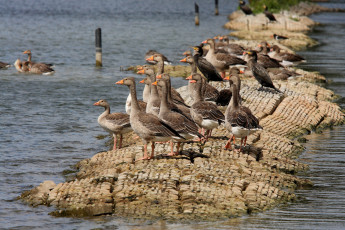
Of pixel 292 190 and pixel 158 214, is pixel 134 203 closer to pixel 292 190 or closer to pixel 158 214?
pixel 158 214

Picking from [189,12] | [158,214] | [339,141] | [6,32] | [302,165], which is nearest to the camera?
[158,214]

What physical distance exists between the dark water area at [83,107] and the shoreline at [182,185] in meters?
0.36

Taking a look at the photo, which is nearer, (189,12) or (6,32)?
(6,32)

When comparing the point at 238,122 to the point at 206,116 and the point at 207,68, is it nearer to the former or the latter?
the point at 206,116

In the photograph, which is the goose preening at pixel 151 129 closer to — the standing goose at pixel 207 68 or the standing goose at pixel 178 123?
the standing goose at pixel 178 123

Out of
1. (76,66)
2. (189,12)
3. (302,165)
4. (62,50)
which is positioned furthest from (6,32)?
(302,165)

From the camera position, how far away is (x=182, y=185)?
40.0 ft

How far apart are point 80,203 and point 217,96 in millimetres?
7809

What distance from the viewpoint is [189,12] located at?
299ft

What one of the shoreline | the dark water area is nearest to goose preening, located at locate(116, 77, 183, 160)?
the shoreline

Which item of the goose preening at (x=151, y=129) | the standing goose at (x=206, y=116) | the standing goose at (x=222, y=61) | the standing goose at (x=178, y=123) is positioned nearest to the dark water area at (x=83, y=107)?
the standing goose at (x=206, y=116)

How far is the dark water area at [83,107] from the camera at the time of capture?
11460 millimetres

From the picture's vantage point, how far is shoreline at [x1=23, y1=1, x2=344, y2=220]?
1152 centimetres

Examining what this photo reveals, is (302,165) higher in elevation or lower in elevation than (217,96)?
lower
